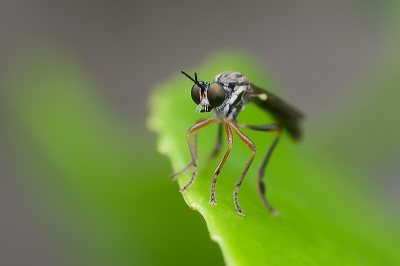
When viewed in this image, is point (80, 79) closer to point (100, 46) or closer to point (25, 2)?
point (100, 46)

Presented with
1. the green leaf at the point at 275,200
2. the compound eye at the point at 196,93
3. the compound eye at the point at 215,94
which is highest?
the compound eye at the point at 196,93

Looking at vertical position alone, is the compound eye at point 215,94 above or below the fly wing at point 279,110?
above

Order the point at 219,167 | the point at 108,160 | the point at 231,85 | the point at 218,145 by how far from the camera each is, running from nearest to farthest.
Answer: the point at 219,167
the point at 231,85
the point at 218,145
the point at 108,160

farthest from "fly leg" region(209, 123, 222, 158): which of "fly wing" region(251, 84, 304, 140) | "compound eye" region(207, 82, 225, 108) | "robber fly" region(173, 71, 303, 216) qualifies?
"compound eye" region(207, 82, 225, 108)

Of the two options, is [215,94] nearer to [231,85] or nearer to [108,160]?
[231,85]

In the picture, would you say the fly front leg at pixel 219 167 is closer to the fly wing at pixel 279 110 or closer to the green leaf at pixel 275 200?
the green leaf at pixel 275 200

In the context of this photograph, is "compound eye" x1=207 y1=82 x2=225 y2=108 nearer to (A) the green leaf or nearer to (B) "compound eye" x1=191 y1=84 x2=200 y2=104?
(B) "compound eye" x1=191 y1=84 x2=200 y2=104

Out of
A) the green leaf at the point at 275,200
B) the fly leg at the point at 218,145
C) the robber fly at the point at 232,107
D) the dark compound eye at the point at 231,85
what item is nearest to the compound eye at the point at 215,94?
the robber fly at the point at 232,107

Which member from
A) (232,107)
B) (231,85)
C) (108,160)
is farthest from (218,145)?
(108,160)
